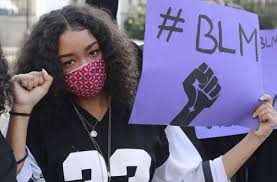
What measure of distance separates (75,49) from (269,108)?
0.72 m

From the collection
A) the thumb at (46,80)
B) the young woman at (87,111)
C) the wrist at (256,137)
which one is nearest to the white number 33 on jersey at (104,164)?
the young woman at (87,111)

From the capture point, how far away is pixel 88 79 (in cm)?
184

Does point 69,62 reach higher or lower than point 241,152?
higher

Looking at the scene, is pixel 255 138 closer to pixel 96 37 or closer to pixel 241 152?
pixel 241 152

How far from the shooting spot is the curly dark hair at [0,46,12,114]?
63.0 inches

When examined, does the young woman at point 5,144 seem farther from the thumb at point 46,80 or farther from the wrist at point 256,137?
the wrist at point 256,137

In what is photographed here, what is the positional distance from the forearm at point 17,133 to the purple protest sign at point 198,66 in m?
0.34

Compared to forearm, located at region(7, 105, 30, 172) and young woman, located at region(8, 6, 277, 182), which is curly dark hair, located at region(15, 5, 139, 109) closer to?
young woman, located at region(8, 6, 277, 182)

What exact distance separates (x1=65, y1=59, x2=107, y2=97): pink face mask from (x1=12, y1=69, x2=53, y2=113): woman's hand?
12cm

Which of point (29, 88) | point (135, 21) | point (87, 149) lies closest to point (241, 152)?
point (87, 149)

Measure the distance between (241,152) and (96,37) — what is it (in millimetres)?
684

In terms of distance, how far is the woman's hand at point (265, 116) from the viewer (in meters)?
1.99

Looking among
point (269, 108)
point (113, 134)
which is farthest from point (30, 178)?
point (269, 108)

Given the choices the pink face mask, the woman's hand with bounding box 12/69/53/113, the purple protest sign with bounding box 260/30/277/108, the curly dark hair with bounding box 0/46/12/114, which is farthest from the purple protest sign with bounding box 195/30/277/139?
the curly dark hair with bounding box 0/46/12/114
